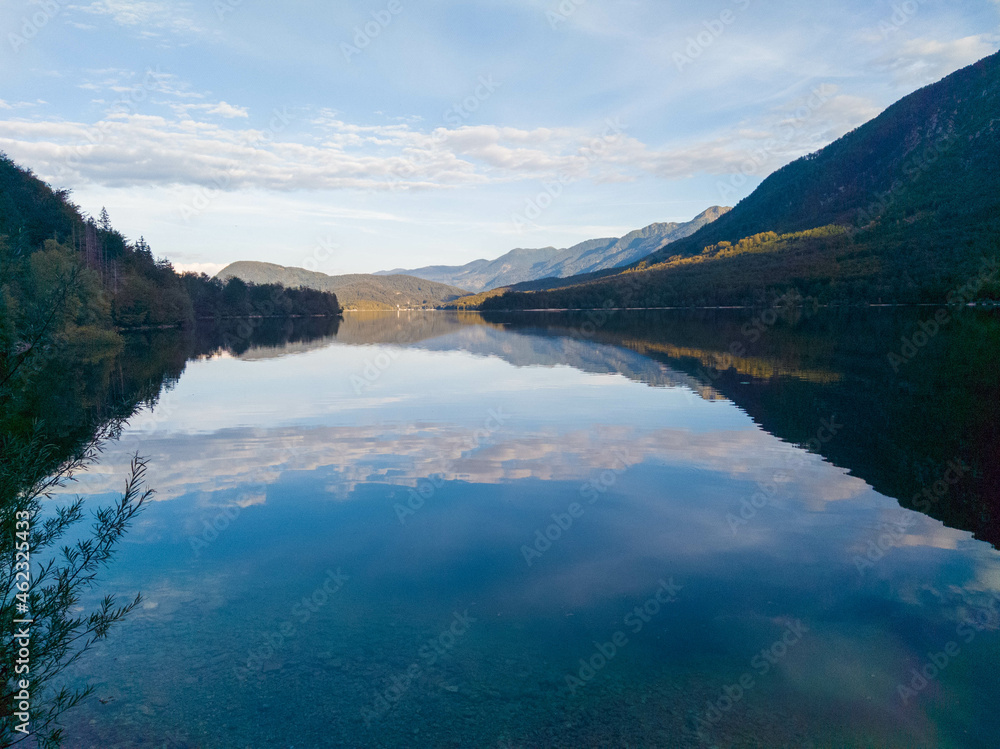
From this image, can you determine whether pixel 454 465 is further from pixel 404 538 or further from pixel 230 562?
pixel 230 562

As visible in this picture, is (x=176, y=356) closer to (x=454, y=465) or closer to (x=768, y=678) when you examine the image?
(x=454, y=465)

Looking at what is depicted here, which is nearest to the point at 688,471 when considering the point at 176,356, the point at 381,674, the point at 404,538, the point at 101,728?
the point at 404,538

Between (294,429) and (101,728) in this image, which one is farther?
(294,429)

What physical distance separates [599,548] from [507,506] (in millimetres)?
3057

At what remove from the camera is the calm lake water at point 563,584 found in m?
6.88

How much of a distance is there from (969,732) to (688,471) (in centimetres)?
1030

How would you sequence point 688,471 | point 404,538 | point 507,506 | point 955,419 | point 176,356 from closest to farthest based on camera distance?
point 404,538 < point 507,506 < point 688,471 < point 955,419 < point 176,356

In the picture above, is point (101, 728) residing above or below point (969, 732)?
above

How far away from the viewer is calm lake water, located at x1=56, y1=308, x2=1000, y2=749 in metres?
6.88

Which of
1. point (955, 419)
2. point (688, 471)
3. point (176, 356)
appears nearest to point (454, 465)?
point (688, 471)

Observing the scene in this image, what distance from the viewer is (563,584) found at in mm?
10094

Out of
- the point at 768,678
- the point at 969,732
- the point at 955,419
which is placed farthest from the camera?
the point at 955,419

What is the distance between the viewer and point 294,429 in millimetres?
23156

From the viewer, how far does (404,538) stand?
1219cm
